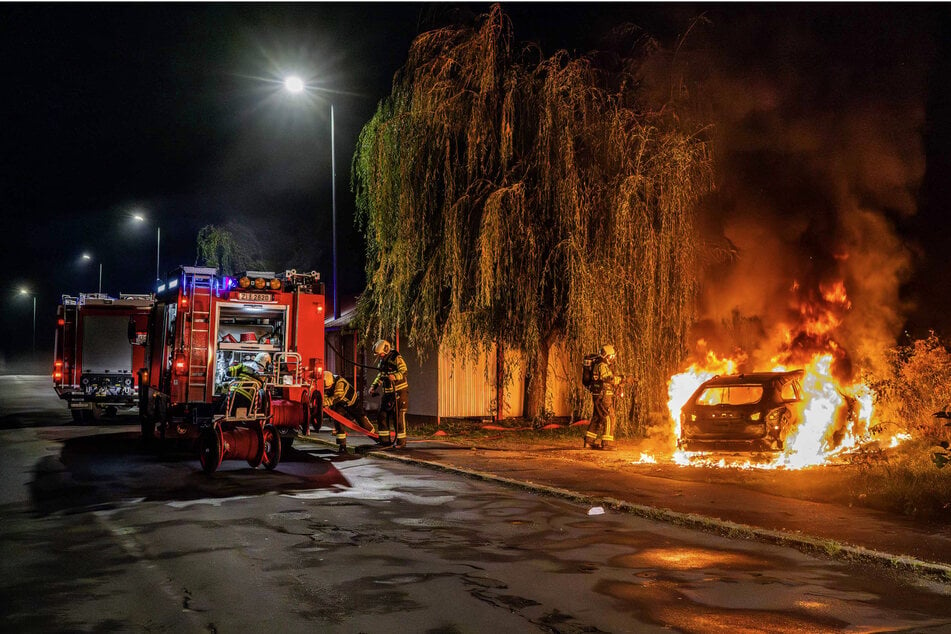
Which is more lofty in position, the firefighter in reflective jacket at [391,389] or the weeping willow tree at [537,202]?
the weeping willow tree at [537,202]

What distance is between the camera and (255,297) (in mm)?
13938

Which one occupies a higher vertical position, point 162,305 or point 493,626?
point 162,305

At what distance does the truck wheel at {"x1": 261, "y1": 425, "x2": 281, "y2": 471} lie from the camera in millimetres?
12148

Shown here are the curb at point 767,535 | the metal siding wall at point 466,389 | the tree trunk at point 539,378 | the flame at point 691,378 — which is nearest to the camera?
the curb at point 767,535

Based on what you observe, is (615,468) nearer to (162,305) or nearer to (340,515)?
(340,515)

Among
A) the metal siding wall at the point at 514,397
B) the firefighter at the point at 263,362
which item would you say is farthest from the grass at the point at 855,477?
the metal siding wall at the point at 514,397

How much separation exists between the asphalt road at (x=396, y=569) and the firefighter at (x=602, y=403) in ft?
13.6

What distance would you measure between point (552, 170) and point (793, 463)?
7.02 metres

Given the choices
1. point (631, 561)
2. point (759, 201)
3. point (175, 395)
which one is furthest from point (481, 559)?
point (759, 201)

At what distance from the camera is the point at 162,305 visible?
593 inches

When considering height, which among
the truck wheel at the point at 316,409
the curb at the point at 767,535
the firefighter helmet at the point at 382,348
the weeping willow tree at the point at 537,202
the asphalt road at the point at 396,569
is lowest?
the asphalt road at the point at 396,569

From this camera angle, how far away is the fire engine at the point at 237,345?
13.3 m

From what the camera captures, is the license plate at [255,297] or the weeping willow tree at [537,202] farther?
the weeping willow tree at [537,202]

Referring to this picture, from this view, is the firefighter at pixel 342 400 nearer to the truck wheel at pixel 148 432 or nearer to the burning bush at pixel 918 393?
the truck wheel at pixel 148 432
